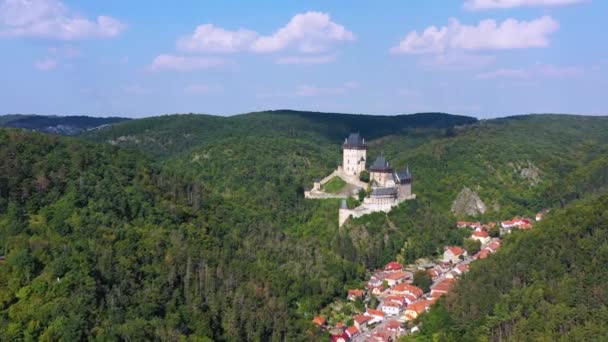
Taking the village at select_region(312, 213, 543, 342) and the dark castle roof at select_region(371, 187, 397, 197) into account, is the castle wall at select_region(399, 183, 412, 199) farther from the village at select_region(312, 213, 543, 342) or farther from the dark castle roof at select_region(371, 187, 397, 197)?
the village at select_region(312, 213, 543, 342)

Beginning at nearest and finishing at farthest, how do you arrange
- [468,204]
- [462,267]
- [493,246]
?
1. [462,267]
2. [493,246]
3. [468,204]

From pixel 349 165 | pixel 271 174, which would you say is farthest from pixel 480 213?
pixel 271 174

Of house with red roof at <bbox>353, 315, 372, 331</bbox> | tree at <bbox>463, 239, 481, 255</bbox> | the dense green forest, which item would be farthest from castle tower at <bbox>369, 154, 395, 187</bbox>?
house with red roof at <bbox>353, 315, 372, 331</bbox>

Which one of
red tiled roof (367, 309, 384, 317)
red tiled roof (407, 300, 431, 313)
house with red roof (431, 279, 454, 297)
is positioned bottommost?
red tiled roof (367, 309, 384, 317)

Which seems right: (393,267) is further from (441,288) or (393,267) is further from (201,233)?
(201,233)

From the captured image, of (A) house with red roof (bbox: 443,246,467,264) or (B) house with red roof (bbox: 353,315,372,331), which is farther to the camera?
(A) house with red roof (bbox: 443,246,467,264)

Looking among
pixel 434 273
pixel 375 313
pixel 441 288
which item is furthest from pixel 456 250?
pixel 375 313
